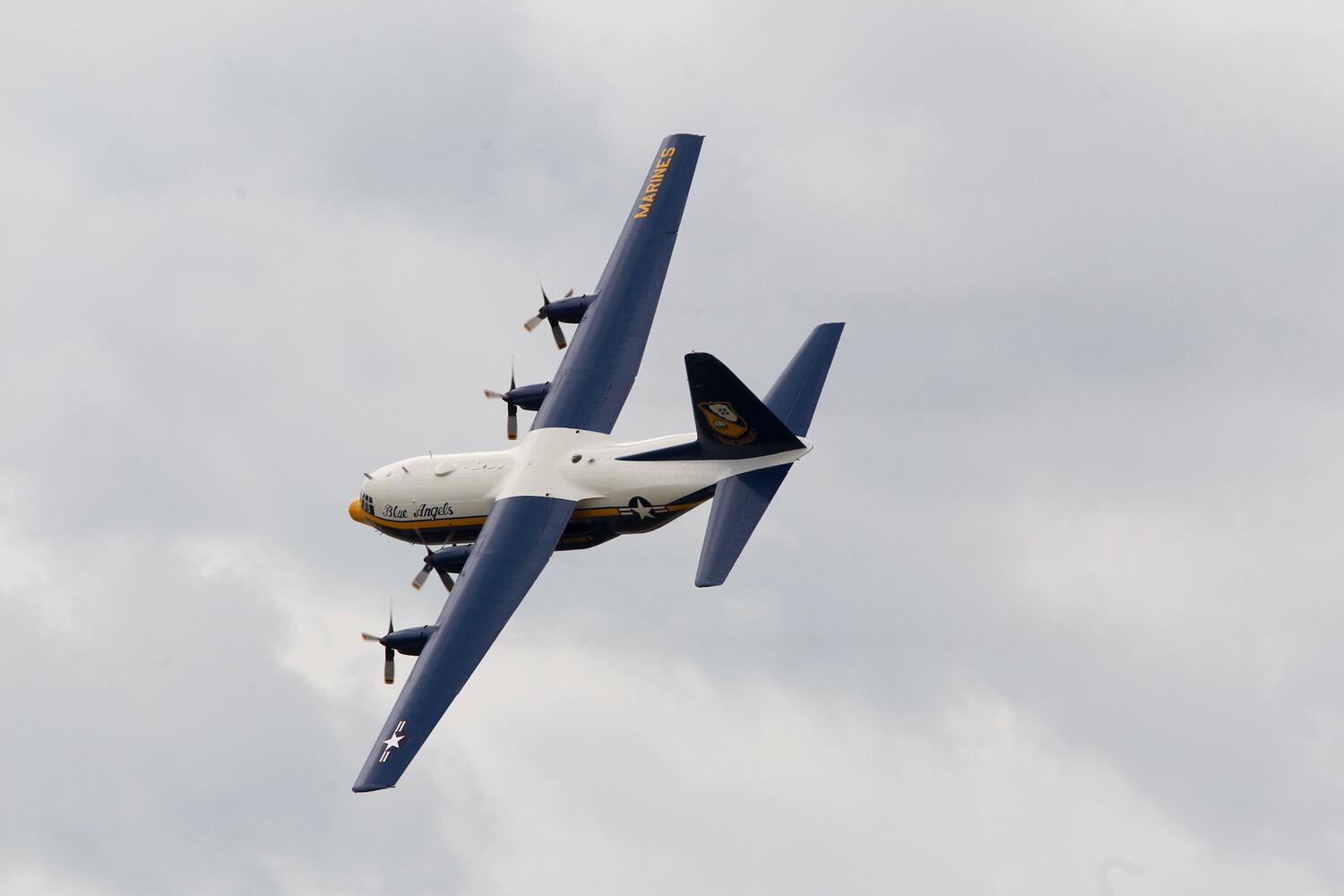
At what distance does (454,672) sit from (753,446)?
1530cm

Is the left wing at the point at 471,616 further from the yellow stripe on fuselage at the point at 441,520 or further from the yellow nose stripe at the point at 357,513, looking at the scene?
the yellow nose stripe at the point at 357,513

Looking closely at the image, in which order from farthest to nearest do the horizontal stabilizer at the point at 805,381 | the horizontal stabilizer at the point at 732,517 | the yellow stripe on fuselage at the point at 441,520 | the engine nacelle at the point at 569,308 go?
the engine nacelle at the point at 569,308 < the yellow stripe on fuselage at the point at 441,520 < the horizontal stabilizer at the point at 805,381 < the horizontal stabilizer at the point at 732,517

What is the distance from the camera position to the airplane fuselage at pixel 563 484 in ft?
327

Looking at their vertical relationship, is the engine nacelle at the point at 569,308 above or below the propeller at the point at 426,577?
above

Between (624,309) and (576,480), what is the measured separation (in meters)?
10.3

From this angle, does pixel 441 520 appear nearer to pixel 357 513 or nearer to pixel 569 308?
pixel 357 513

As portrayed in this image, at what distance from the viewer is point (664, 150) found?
115 metres

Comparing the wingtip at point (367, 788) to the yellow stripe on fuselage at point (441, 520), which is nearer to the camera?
the wingtip at point (367, 788)

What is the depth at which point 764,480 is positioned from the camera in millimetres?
97375

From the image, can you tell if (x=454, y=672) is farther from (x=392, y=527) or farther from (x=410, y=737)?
(x=392, y=527)

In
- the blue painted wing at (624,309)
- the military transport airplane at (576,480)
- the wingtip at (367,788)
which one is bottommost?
the wingtip at (367,788)

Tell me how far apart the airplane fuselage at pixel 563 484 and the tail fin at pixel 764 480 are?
923mm

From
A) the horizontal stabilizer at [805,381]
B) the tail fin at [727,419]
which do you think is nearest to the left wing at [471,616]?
the tail fin at [727,419]

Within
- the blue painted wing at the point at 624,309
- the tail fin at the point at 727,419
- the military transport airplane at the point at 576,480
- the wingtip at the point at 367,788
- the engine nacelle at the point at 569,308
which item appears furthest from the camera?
the engine nacelle at the point at 569,308
